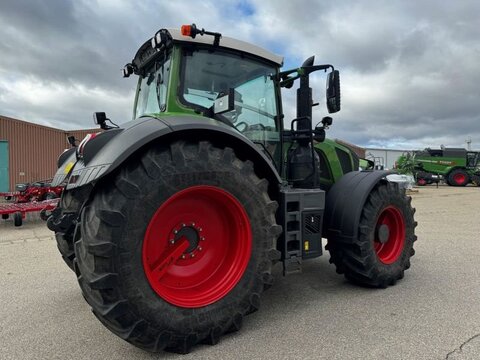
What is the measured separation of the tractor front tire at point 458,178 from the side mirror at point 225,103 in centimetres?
2735

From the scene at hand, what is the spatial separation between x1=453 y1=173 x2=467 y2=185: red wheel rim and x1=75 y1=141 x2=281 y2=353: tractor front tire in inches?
1088

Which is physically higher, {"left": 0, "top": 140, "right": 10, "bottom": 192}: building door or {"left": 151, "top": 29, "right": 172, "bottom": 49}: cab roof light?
{"left": 151, "top": 29, "right": 172, "bottom": 49}: cab roof light

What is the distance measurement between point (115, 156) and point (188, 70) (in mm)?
1285

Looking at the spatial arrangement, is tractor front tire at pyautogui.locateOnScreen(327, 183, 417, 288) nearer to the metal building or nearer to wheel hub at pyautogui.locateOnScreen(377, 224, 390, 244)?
wheel hub at pyautogui.locateOnScreen(377, 224, 390, 244)

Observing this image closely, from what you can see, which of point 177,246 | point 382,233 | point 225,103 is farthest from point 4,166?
point 382,233

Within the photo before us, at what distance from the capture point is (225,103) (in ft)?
10.3

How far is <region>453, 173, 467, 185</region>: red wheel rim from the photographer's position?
1035 inches

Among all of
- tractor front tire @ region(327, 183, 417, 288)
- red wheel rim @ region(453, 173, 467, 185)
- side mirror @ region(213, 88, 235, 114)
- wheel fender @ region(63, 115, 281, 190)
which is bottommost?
tractor front tire @ region(327, 183, 417, 288)

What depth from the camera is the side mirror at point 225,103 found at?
10.2ft

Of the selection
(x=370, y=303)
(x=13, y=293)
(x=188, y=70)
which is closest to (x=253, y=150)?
(x=188, y=70)

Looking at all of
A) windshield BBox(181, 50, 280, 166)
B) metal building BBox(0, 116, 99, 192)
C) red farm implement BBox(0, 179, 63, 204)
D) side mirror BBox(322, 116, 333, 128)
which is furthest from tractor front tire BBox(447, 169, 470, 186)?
windshield BBox(181, 50, 280, 166)

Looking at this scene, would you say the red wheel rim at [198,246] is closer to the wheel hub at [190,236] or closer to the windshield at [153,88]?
the wheel hub at [190,236]

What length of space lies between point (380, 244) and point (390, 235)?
0.24 m

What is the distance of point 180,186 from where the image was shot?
8.58ft
